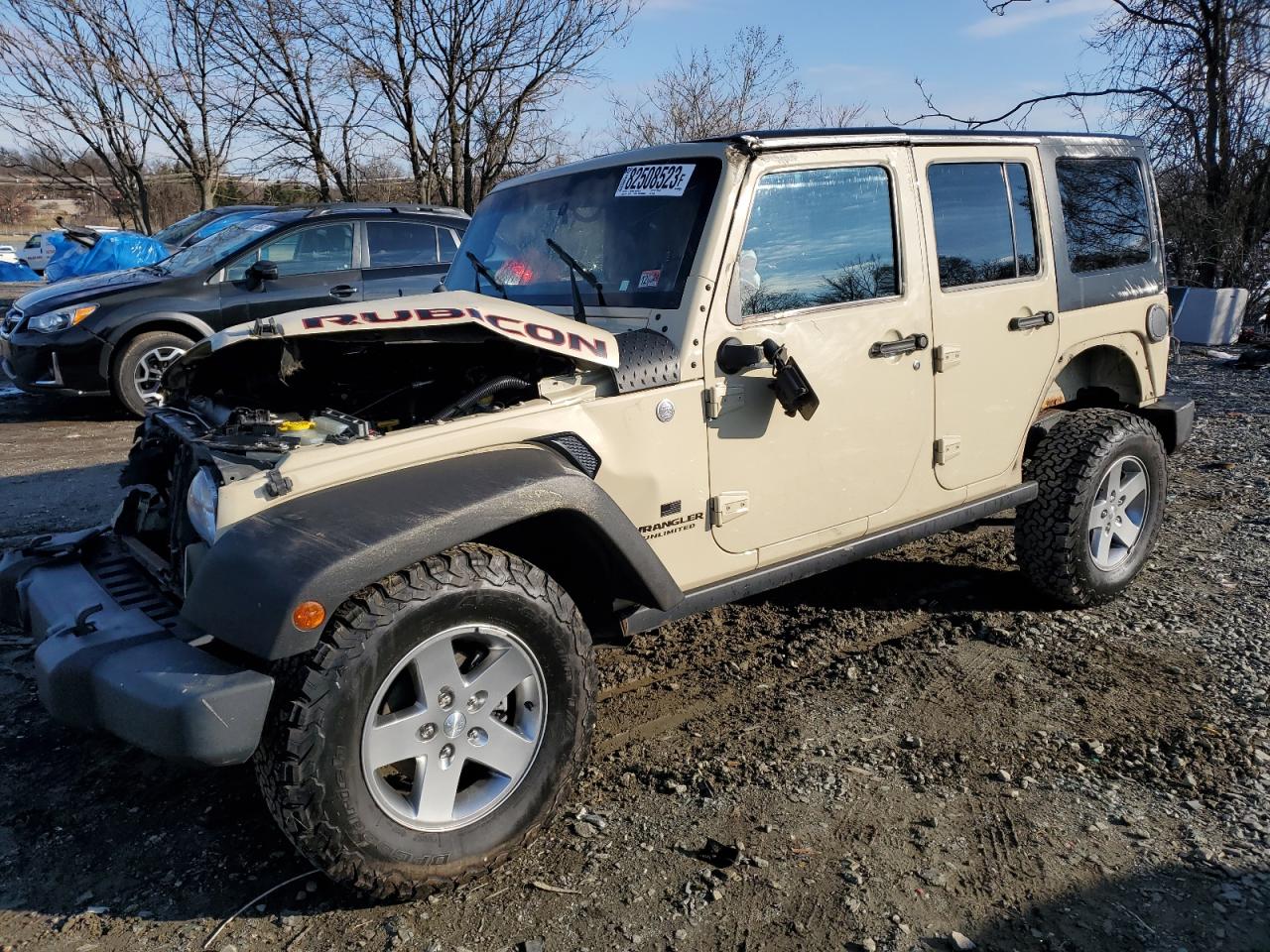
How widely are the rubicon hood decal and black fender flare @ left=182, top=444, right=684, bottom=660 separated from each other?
1.06 ft

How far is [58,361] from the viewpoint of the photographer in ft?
26.0

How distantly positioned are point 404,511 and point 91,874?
1.40 meters

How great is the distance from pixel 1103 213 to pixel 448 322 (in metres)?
3.24

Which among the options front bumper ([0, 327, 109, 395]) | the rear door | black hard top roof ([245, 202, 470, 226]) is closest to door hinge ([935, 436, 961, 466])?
the rear door

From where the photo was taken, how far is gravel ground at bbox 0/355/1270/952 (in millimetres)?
2455

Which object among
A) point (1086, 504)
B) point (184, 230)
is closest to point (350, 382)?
point (1086, 504)

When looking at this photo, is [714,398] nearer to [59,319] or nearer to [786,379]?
[786,379]

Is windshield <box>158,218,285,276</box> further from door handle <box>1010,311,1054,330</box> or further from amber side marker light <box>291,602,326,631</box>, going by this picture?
amber side marker light <box>291,602,326,631</box>

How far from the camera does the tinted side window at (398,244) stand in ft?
29.3

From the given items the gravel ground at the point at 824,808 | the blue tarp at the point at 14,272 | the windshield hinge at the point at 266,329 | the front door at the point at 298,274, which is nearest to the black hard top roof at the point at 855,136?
the windshield hinge at the point at 266,329

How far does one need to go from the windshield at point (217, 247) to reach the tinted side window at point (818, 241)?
6.66 m

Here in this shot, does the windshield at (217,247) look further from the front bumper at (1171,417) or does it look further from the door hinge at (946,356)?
the front bumper at (1171,417)

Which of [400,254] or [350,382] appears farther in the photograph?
[400,254]

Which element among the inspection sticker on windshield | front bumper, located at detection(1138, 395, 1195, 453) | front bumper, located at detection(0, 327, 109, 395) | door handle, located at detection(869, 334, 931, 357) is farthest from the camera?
front bumper, located at detection(0, 327, 109, 395)
